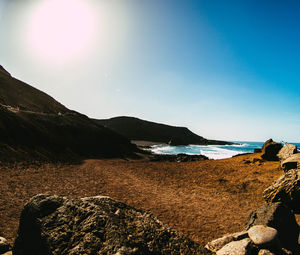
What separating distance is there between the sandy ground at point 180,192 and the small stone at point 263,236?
212 cm

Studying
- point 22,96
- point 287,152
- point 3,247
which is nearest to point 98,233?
point 3,247

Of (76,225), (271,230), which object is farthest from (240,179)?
(76,225)

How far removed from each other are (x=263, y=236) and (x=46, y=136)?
26368 millimetres

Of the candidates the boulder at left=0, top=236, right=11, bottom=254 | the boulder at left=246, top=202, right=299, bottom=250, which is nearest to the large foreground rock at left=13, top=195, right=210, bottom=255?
the boulder at left=0, top=236, right=11, bottom=254

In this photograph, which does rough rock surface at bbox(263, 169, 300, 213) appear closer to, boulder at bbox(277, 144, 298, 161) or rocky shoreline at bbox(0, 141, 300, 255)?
rocky shoreline at bbox(0, 141, 300, 255)

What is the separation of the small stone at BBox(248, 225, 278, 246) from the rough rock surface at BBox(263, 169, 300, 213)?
14.0 feet

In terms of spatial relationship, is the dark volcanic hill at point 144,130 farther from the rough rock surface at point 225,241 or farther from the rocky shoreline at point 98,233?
the rocky shoreline at point 98,233

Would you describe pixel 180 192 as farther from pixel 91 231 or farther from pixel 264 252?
pixel 91 231

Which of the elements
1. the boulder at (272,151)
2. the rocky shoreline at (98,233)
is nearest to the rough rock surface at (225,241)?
the rocky shoreline at (98,233)

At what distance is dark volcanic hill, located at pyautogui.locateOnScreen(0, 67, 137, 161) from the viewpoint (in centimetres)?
1822

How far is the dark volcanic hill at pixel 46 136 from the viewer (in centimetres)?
1822

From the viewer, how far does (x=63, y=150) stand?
76.9 ft

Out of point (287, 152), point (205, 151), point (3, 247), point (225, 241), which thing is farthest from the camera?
point (205, 151)

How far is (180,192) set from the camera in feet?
36.2
